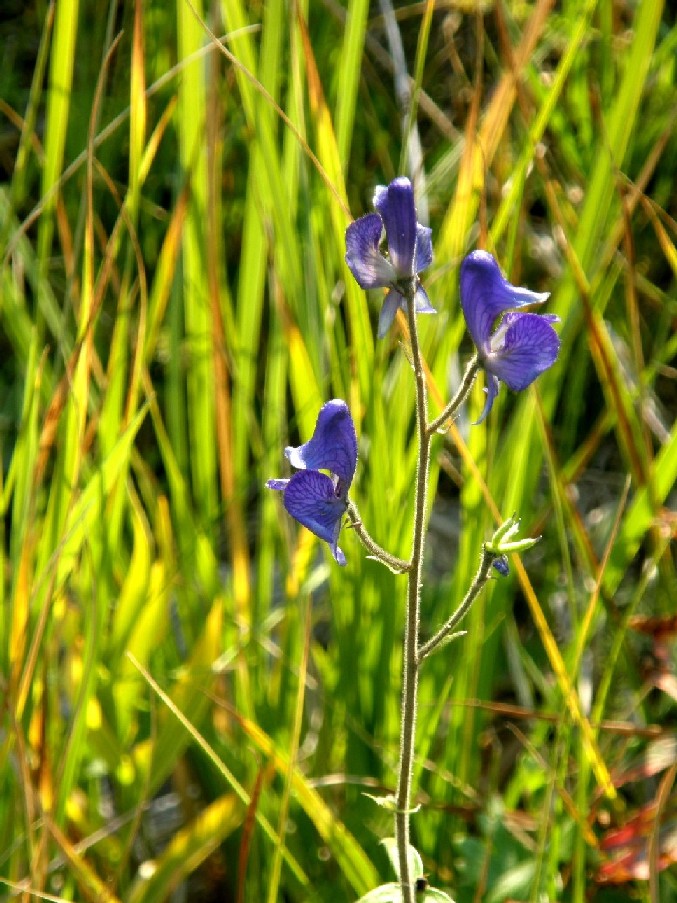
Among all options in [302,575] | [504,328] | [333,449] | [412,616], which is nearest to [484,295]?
[504,328]

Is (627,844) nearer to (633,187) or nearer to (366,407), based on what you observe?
(366,407)

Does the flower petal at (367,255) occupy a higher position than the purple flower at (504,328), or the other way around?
the flower petal at (367,255)

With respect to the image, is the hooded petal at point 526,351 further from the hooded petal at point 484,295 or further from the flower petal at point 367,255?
the flower petal at point 367,255

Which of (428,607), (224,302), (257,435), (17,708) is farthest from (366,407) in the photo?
(17,708)

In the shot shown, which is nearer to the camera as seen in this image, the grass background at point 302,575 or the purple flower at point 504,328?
the purple flower at point 504,328

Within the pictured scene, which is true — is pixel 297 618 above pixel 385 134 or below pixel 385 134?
below

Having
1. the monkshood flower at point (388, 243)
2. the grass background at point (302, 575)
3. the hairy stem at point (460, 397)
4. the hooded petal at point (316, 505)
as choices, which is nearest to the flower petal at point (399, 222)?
the monkshood flower at point (388, 243)
